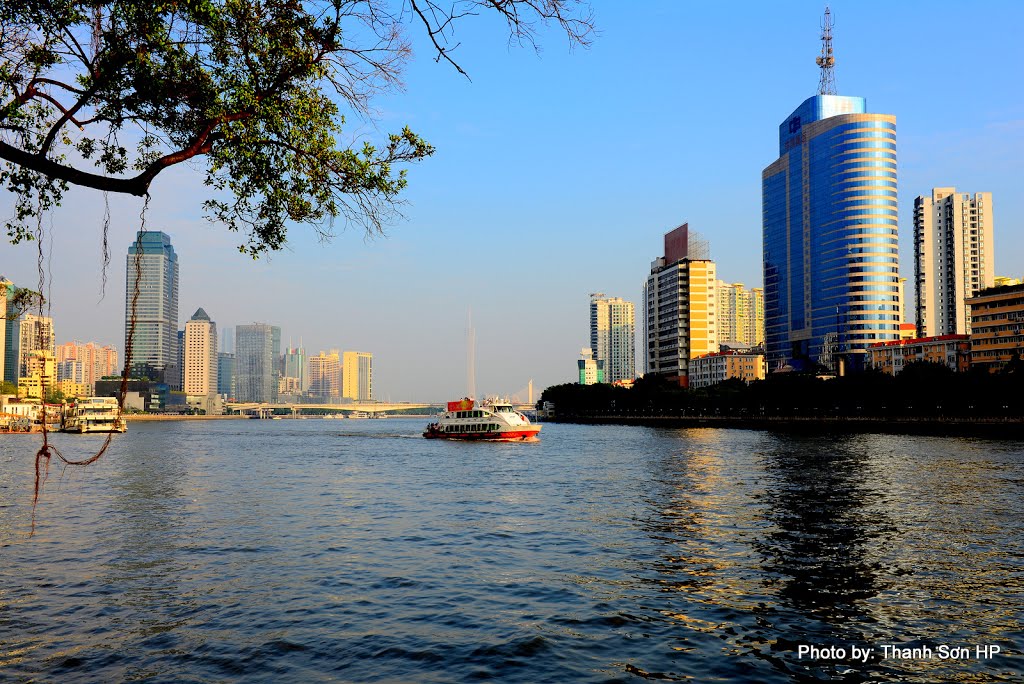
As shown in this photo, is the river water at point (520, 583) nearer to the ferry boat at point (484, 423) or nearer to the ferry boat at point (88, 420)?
the ferry boat at point (484, 423)

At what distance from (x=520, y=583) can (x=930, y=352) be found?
187856 mm

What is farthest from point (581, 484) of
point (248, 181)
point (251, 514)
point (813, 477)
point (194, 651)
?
point (248, 181)

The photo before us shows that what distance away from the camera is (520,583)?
2186cm

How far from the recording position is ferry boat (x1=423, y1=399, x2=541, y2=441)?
349 feet

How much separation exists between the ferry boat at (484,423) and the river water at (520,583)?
59.2 m

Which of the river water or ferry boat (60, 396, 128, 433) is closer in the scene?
the river water

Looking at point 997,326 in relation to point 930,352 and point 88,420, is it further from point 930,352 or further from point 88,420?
point 88,420

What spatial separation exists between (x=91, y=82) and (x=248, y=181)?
1901 mm

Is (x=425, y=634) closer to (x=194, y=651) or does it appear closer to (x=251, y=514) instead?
(x=194, y=651)

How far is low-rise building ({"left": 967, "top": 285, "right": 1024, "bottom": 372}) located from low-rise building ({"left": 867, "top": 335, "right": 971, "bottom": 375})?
5532 mm

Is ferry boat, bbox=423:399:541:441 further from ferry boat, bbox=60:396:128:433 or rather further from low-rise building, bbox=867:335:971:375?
low-rise building, bbox=867:335:971:375

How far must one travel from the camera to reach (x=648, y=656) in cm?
1552

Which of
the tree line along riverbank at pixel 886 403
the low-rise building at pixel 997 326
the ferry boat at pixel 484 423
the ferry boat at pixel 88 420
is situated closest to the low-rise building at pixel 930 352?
the low-rise building at pixel 997 326

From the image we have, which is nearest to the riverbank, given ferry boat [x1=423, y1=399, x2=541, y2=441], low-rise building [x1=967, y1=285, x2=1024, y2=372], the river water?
low-rise building [x1=967, y1=285, x2=1024, y2=372]
